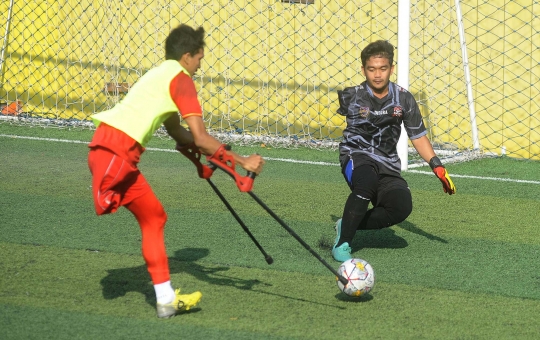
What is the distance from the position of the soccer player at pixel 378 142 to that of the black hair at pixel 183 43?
1.74 metres

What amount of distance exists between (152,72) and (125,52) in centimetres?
832

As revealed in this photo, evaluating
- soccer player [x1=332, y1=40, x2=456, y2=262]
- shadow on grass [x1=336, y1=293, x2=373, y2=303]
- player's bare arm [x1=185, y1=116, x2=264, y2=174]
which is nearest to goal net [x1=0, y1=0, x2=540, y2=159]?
soccer player [x1=332, y1=40, x2=456, y2=262]

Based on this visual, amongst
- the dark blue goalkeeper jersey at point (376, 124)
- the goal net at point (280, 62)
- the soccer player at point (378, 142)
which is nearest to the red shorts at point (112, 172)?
the soccer player at point (378, 142)

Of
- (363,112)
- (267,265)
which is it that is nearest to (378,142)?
(363,112)

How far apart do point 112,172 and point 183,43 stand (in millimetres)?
777

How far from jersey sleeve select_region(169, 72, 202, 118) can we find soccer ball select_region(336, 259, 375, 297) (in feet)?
4.07

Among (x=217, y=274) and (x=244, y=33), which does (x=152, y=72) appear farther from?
(x=244, y=33)

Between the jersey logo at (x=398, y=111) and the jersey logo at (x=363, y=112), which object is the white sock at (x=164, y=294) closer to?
the jersey logo at (x=363, y=112)

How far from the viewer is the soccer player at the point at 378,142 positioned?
587 cm

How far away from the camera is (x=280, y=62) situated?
1210 cm

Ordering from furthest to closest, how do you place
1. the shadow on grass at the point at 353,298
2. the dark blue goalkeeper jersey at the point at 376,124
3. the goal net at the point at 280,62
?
the goal net at the point at 280,62 < the dark blue goalkeeper jersey at the point at 376,124 < the shadow on grass at the point at 353,298

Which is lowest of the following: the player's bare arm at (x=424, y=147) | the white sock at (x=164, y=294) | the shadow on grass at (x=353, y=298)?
the shadow on grass at (x=353, y=298)

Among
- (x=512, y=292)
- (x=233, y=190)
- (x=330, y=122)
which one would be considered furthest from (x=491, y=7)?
(x=512, y=292)

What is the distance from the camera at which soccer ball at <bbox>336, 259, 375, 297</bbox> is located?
470cm
